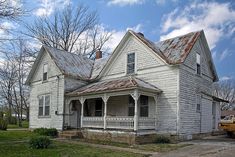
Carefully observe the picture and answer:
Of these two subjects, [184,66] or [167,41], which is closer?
[184,66]

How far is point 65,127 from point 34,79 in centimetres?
720

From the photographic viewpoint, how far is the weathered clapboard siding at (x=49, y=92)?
24406mm

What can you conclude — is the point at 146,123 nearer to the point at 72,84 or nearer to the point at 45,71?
the point at 72,84

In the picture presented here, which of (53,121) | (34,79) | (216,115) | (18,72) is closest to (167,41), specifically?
(216,115)

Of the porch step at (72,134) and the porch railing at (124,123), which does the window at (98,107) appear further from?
the porch railing at (124,123)

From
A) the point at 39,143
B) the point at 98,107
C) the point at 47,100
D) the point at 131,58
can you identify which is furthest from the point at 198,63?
the point at 47,100

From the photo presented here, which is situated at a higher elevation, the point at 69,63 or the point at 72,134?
the point at 69,63

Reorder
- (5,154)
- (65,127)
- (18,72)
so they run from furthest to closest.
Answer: (18,72) < (65,127) < (5,154)

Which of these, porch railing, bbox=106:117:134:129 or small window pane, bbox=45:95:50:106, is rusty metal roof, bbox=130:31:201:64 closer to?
porch railing, bbox=106:117:134:129

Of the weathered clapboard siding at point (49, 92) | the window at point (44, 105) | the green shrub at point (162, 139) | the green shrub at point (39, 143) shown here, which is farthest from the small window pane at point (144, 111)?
the window at point (44, 105)

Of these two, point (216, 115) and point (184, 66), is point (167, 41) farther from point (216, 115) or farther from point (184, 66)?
point (216, 115)

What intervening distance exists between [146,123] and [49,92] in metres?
10.6

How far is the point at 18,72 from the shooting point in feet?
145

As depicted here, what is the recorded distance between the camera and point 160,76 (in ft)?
65.5
